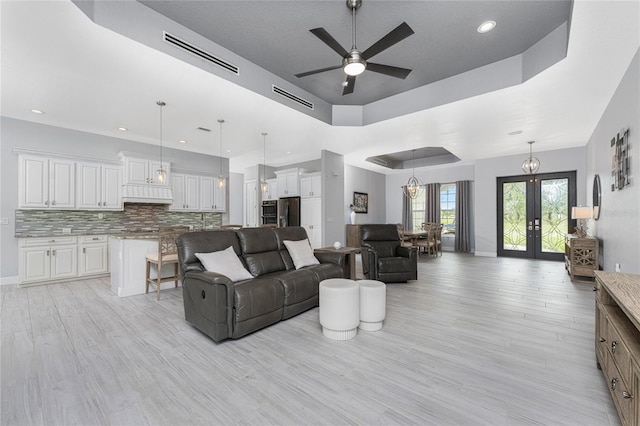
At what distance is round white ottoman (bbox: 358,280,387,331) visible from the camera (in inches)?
106

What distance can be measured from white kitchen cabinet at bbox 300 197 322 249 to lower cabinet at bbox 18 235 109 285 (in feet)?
14.2

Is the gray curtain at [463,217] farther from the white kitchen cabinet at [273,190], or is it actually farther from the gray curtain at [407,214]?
the white kitchen cabinet at [273,190]

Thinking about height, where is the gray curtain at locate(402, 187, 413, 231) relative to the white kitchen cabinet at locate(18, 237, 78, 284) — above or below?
above

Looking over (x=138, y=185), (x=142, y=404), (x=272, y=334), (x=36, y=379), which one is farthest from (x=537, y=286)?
(x=138, y=185)

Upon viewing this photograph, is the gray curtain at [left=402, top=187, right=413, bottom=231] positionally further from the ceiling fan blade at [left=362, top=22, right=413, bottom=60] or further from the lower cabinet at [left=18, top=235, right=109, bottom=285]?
the lower cabinet at [left=18, top=235, right=109, bottom=285]

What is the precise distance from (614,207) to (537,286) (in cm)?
151

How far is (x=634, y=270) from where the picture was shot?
2939 millimetres

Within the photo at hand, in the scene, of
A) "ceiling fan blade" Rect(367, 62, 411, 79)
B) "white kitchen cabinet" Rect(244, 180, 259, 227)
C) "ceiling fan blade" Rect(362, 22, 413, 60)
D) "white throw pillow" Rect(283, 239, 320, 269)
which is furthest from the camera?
"white kitchen cabinet" Rect(244, 180, 259, 227)

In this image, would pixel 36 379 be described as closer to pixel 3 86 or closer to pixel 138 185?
pixel 3 86

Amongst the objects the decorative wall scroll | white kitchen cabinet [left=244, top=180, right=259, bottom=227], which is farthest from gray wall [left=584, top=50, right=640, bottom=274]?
white kitchen cabinet [left=244, top=180, right=259, bottom=227]

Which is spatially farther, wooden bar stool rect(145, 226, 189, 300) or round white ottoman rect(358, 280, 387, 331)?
wooden bar stool rect(145, 226, 189, 300)

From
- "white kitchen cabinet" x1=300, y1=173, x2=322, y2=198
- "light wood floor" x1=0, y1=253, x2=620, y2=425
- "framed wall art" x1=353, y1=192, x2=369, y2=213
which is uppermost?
"white kitchen cabinet" x1=300, y1=173, x2=322, y2=198

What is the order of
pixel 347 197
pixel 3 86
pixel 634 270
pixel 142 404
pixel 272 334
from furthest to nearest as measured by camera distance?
1. pixel 347 197
2. pixel 3 86
3. pixel 634 270
4. pixel 272 334
5. pixel 142 404

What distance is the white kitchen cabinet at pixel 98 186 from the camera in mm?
5191
